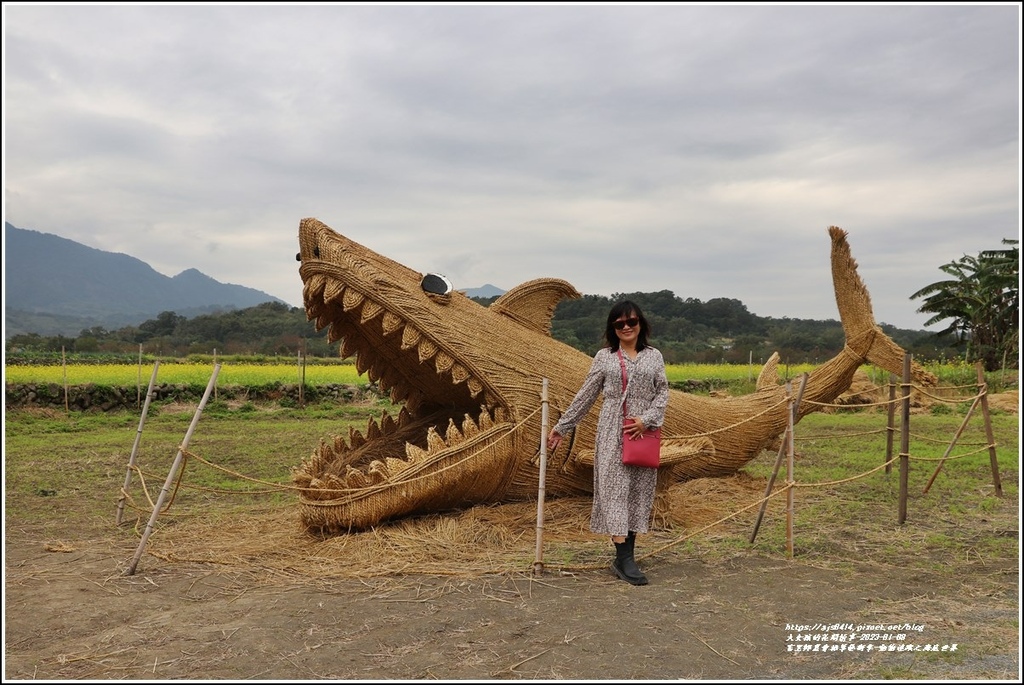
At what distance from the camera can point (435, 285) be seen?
5.20 metres

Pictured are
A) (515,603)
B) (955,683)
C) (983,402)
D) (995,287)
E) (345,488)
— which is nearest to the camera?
(955,683)

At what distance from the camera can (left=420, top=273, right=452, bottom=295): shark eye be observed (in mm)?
5172

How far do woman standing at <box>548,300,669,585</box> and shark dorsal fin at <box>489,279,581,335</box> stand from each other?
155cm

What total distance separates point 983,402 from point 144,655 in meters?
6.38

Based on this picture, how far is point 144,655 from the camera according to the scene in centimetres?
307

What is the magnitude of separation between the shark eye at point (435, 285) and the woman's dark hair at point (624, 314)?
1313mm

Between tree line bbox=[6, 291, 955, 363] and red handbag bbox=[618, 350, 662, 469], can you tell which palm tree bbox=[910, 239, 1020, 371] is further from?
red handbag bbox=[618, 350, 662, 469]

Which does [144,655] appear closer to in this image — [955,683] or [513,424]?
[513,424]

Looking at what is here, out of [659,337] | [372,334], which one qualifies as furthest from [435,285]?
[659,337]

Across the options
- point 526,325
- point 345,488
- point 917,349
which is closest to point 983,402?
point 526,325

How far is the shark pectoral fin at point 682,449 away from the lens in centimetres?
496

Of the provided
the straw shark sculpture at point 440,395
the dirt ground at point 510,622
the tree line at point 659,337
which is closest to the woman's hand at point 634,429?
the straw shark sculpture at point 440,395

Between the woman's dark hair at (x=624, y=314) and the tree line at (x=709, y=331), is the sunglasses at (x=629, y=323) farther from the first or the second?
the tree line at (x=709, y=331)

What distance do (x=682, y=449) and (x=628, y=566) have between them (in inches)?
49.7
